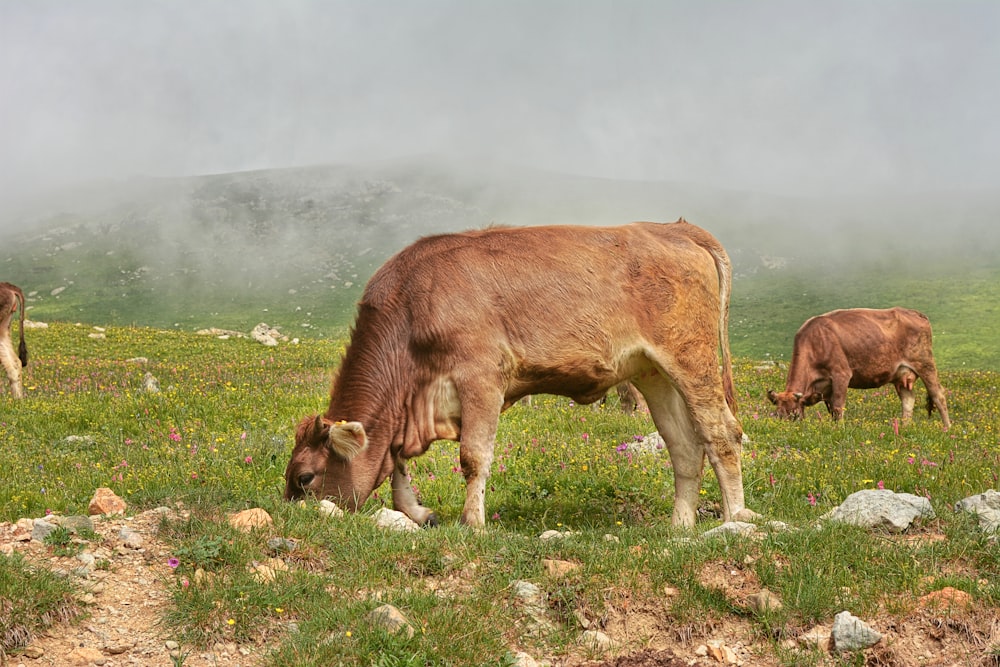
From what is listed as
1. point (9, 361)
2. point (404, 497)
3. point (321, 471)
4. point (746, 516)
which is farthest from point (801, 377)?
point (9, 361)

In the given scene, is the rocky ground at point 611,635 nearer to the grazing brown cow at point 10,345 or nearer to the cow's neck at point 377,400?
the cow's neck at point 377,400

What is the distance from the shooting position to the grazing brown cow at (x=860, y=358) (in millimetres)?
19844

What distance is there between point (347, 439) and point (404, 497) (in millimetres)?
1284

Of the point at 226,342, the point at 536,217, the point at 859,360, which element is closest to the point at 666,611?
the point at 859,360

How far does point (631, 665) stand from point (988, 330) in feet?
154

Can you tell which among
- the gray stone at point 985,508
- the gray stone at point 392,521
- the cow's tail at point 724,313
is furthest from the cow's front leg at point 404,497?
the gray stone at point 985,508

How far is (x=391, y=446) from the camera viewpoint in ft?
27.0

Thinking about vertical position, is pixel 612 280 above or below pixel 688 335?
above

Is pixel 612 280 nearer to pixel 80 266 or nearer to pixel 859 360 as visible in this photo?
pixel 859 360

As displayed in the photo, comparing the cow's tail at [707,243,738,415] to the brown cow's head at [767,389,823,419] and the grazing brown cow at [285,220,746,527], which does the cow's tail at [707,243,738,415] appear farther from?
the brown cow's head at [767,389,823,419]

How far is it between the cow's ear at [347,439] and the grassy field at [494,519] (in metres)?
0.79

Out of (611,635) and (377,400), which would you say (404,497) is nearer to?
(377,400)

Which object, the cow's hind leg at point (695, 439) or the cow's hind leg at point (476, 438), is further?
the cow's hind leg at point (695, 439)

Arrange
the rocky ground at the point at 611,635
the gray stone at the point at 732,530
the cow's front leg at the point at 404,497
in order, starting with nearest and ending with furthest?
the rocky ground at the point at 611,635 < the gray stone at the point at 732,530 < the cow's front leg at the point at 404,497
